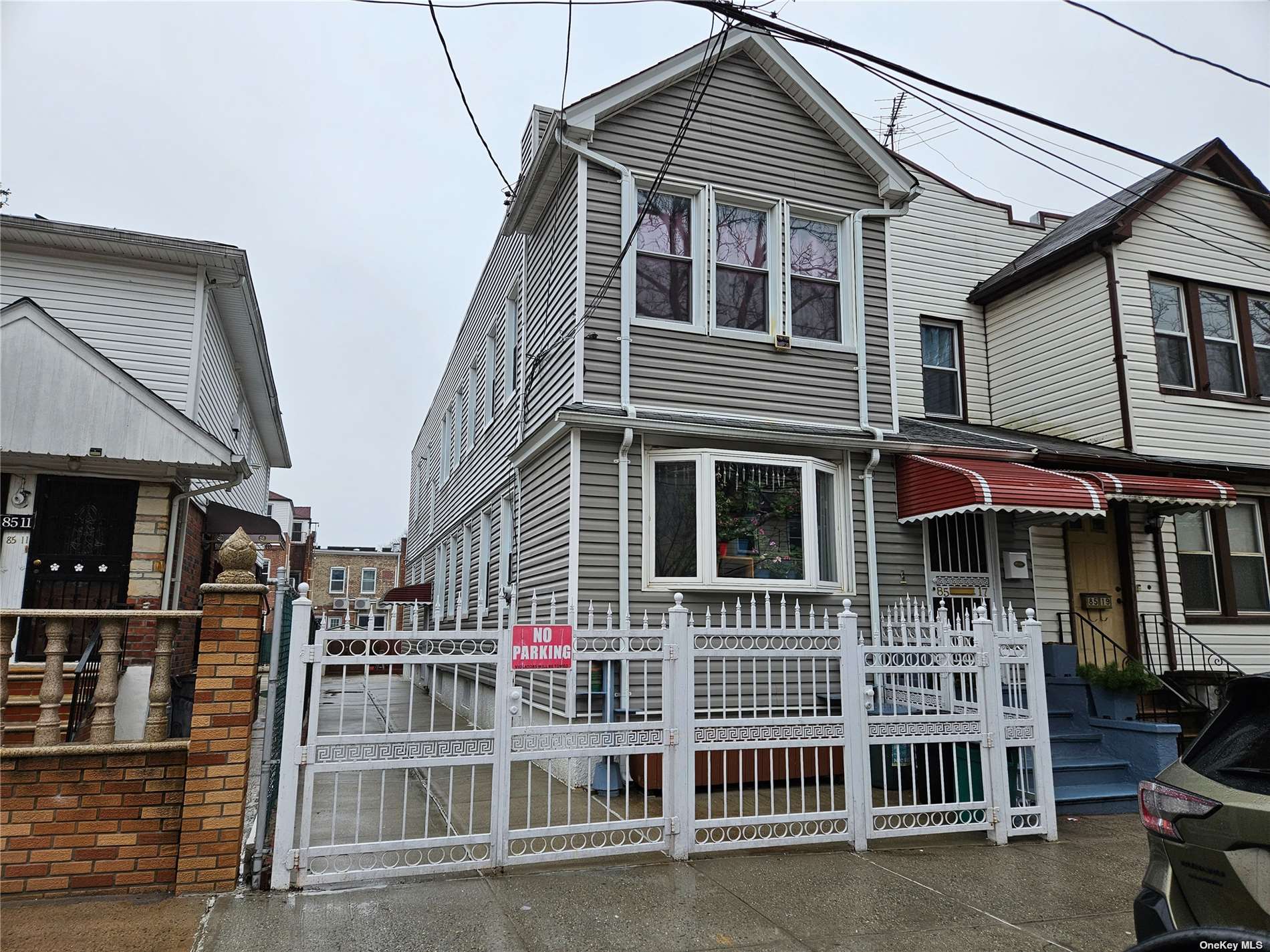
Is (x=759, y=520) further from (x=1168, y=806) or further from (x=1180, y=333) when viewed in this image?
(x=1180, y=333)

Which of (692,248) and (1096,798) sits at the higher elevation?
(692,248)

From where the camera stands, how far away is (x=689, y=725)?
6152 millimetres

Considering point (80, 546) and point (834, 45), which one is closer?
point (834, 45)

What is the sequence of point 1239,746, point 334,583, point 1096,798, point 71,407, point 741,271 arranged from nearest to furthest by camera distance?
point 1239,746 → point 1096,798 → point 71,407 → point 741,271 → point 334,583

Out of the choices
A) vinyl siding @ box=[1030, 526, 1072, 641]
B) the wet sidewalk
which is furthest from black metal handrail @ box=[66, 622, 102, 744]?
vinyl siding @ box=[1030, 526, 1072, 641]

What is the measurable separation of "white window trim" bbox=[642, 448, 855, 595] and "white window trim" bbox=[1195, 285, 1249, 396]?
272 inches

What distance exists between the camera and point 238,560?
543 centimetres

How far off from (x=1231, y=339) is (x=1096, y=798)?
8.37 m

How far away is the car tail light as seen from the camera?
3.13 meters

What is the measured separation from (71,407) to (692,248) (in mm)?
6814

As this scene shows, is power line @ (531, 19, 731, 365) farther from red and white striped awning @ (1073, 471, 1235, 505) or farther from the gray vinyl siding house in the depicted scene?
red and white striped awning @ (1073, 471, 1235, 505)

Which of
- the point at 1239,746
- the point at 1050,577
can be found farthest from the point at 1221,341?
the point at 1239,746

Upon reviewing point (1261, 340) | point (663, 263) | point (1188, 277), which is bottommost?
point (663, 263)

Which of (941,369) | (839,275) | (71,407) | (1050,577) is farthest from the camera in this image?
(941,369)
